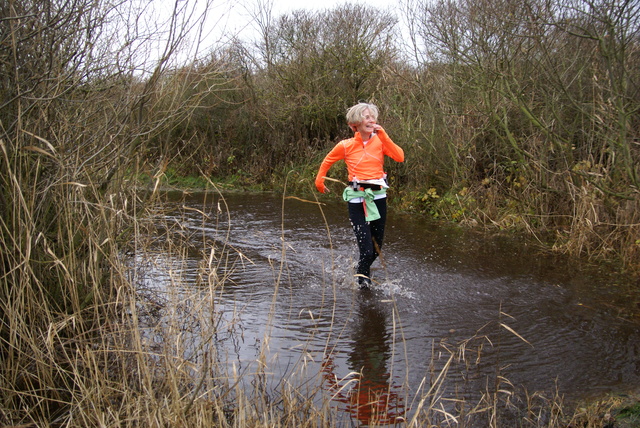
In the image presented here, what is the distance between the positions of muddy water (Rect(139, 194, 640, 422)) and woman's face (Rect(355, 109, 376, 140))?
1.06 metres

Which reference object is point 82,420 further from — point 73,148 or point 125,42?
point 125,42

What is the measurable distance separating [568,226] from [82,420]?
24.6 feet

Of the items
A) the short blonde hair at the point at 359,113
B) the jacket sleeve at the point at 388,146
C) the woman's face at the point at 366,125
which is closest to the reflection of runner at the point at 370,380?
the jacket sleeve at the point at 388,146

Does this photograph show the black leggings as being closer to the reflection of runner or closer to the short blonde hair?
the reflection of runner

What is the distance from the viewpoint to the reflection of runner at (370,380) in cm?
367

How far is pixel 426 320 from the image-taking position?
17.9 feet

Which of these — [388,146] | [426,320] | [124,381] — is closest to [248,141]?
[388,146]

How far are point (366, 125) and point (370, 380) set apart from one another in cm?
258

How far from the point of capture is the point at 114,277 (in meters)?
4.25

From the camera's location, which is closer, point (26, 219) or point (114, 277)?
point (26, 219)

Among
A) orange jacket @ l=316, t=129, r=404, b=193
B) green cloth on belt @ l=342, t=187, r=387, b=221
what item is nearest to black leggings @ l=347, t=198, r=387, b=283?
green cloth on belt @ l=342, t=187, r=387, b=221

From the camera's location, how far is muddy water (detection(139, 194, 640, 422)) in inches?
162

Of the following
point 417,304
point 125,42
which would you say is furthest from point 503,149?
point 125,42

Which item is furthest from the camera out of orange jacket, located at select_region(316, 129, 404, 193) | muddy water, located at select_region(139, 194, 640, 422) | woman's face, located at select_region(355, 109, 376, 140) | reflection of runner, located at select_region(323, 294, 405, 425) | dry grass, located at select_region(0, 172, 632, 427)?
orange jacket, located at select_region(316, 129, 404, 193)
